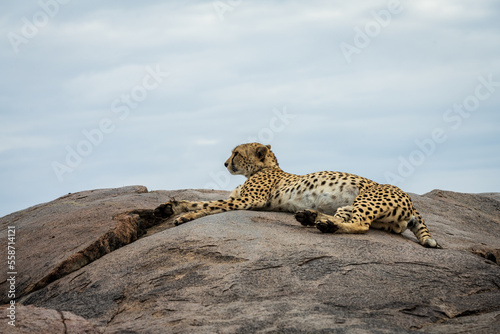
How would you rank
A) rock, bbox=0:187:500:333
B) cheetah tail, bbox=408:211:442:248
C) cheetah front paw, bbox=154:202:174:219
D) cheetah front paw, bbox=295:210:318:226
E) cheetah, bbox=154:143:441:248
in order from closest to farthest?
1. rock, bbox=0:187:500:333
2. cheetah front paw, bbox=295:210:318:226
3. cheetah, bbox=154:143:441:248
4. cheetah tail, bbox=408:211:442:248
5. cheetah front paw, bbox=154:202:174:219

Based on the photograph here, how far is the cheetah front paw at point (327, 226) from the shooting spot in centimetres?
739

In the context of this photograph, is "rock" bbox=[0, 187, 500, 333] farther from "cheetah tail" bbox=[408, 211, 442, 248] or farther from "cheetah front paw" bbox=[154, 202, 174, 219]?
"cheetah front paw" bbox=[154, 202, 174, 219]

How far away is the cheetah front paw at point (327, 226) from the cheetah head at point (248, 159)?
127 inches

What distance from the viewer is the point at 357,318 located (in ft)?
17.1

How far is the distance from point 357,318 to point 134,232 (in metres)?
3.97

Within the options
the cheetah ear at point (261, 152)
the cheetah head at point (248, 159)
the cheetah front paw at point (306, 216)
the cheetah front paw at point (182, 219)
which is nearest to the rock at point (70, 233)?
the cheetah front paw at point (182, 219)

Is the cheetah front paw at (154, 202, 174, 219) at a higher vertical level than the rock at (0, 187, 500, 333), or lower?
higher

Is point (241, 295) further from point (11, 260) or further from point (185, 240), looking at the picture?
point (11, 260)

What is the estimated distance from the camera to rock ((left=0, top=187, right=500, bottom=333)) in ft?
17.2

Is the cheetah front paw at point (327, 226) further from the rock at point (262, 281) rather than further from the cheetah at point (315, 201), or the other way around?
the rock at point (262, 281)

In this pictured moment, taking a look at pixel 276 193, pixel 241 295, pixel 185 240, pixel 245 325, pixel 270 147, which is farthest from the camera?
pixel 270 147

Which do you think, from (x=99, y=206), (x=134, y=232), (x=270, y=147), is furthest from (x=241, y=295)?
(x=270, y=147)

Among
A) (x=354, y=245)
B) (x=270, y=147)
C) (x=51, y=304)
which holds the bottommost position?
(x=51, y=304)

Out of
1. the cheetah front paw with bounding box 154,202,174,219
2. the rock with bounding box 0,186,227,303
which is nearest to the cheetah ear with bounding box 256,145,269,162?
the rock with bounding box 0,186,227,303
